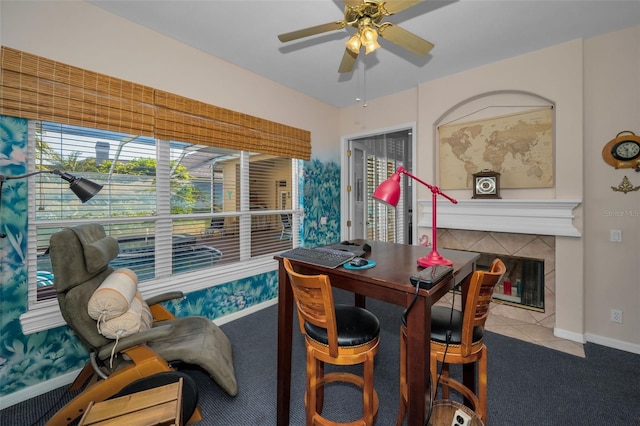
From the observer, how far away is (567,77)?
256 centimetres

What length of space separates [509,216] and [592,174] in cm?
74

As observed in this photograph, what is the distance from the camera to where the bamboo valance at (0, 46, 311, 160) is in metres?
1.81

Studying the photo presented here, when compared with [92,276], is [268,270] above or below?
below

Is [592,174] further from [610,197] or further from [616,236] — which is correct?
[616,236]

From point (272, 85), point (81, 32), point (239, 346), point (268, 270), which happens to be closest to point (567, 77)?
point (272, 85)

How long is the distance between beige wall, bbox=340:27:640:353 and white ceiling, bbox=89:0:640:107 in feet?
0.63

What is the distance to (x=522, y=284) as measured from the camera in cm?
300

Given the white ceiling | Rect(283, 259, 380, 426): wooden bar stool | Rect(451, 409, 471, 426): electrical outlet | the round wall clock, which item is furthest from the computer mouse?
the round wall clock

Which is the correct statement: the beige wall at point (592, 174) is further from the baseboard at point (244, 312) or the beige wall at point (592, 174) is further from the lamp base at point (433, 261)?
the baseboard at point (244, 312)

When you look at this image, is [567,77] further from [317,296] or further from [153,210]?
[153,210]

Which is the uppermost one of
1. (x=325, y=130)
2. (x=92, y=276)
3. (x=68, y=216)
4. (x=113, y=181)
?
(x=325, y=130)

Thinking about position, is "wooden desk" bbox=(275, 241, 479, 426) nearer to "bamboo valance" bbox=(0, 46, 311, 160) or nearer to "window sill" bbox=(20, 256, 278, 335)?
"window sill" bbox=(20, 256, 278, 335)

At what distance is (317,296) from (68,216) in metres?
2.08

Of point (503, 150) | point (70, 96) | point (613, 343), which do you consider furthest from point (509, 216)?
point (70, 96)
